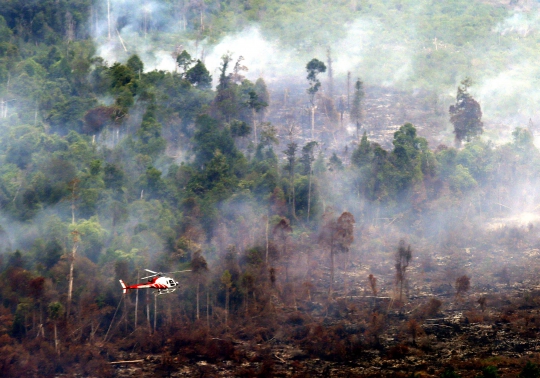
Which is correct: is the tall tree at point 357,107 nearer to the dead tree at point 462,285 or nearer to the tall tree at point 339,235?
the tall tree at point 339,235

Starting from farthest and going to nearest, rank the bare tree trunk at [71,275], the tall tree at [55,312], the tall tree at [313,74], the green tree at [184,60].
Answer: the green tree at [184,60] → the tall tree at [313,74] → the bare tree trunk at [71,275] → the tall tree at [55,312]

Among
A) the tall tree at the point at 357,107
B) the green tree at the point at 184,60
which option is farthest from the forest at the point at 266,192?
the green tree at the point at 184,60

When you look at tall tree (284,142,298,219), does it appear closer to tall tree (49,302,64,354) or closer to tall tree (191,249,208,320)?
tall tree (191,249,208,320)

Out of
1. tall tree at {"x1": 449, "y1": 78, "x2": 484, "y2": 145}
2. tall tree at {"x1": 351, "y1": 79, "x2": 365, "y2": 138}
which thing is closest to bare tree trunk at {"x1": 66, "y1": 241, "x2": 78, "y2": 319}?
tall tree at {"x1": 351, "y1": 79, "x2": 365, "y2": 138}

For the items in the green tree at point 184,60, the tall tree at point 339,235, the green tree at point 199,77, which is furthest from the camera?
the green tree at point 184,60

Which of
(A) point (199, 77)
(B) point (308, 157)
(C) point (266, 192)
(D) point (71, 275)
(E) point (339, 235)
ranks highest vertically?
(A) point (199, 77)

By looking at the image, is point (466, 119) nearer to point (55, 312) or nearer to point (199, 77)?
point (199, 77)

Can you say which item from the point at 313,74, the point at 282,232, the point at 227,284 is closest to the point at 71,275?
the point at 227,284
